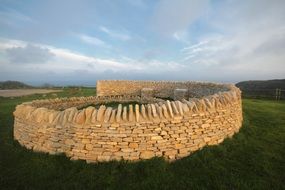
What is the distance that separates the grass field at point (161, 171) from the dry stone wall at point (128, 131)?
261mm

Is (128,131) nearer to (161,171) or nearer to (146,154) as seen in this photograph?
(146,154)

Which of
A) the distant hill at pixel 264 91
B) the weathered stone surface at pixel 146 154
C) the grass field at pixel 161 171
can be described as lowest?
the grass field at pixel 161 171

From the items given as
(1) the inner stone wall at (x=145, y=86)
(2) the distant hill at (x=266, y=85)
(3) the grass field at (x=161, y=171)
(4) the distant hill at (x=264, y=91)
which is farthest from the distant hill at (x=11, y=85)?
(2) the distant hill at (x=266, y=85)

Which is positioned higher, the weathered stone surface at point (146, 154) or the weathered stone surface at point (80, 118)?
the weathered stone surface at point (80, 118)

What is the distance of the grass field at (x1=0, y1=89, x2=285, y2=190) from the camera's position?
4.60 meters

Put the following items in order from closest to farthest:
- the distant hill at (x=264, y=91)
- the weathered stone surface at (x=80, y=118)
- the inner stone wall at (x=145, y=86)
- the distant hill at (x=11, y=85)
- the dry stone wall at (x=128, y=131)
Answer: the dry stone wall at (x=128, y=131)
the weathered stone surface at (x=80, y=118)
the inner stone wall at (x=145, y=86)
the distant hill at (x=264, y=91)
the distant hill at (x=11, y=85)

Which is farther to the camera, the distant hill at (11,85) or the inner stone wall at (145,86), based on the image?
the distant hill at (11,85)

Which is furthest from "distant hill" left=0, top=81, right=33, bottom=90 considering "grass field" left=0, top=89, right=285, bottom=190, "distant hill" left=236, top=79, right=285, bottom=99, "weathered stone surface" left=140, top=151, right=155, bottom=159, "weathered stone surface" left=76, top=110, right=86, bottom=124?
"weathered stone surface" left=140, top=151, right=155, bottom=159

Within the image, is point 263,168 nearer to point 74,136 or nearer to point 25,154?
point 74,136

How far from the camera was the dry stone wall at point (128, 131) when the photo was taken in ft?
17.8

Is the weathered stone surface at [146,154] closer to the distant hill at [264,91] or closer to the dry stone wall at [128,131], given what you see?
the dry stone wall at [128,131]

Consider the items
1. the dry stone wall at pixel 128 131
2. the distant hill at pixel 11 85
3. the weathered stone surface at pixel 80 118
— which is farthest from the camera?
the distant hill at pixel 11 85

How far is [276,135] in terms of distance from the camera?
24.3 feet

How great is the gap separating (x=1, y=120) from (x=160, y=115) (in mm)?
9685
